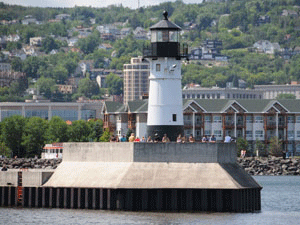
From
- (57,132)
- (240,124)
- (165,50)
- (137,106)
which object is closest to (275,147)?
(240,124)

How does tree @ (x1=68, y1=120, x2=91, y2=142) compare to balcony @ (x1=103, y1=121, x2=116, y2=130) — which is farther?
balcony @ (x1=103, y1=121, x2=116, y2=130)

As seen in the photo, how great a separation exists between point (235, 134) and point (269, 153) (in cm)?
473

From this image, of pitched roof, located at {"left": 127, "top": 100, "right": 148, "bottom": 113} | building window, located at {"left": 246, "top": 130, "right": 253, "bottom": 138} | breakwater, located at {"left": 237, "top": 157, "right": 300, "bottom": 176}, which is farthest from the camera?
building window, located at {"left": 246, "top": 130, "right": 253, "bottom": 138}

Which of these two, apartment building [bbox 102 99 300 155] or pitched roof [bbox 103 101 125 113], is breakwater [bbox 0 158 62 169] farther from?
pitched roof [bbox 103 101 125 113]

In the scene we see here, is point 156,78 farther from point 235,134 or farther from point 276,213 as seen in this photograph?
point 235,134

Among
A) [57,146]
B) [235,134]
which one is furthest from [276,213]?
[235,134]

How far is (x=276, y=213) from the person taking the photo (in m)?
72.1

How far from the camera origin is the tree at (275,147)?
153375 mm

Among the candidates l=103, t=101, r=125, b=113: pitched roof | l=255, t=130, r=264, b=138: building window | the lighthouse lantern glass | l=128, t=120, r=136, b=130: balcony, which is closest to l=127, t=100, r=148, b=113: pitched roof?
l=128, t=120, r=136, b=130: balcony

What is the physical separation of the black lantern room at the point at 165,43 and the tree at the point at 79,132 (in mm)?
87127

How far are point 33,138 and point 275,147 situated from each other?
29186mm

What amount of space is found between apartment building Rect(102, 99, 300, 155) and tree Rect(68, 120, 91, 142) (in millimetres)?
5600

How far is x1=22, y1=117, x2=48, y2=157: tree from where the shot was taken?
156 meters

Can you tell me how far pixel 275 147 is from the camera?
154m
